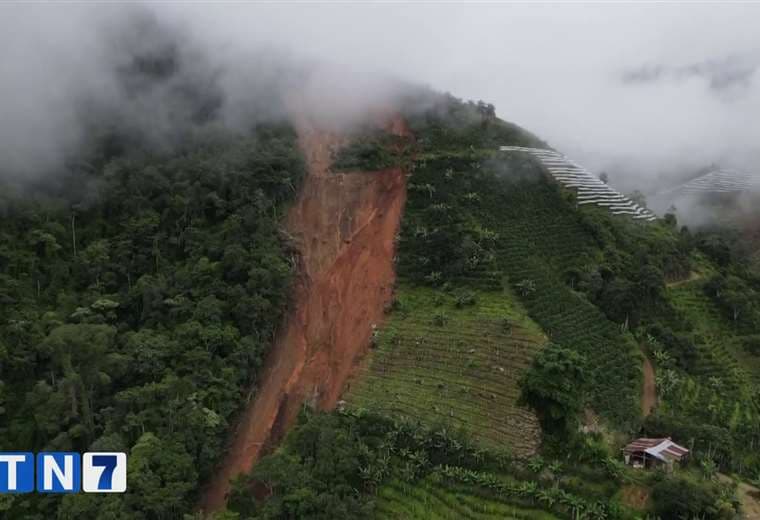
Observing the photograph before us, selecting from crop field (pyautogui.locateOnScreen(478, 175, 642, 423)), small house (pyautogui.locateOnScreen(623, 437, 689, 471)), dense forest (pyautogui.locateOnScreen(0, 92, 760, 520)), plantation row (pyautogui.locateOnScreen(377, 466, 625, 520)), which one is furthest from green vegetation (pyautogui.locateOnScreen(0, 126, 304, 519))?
small house (pyautogui.locateOnScreen(623, 437, 689, 471))

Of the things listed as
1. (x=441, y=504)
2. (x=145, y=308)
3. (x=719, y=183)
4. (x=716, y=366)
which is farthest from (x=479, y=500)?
(x=719, y=183)

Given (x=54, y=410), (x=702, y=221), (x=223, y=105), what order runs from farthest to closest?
1. (x=702, y=221)
2. (x=223, y=105)
3. (x=54, y=410)

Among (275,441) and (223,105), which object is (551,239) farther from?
(223,105)

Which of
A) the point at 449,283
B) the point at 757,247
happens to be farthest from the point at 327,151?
the point at 757,247

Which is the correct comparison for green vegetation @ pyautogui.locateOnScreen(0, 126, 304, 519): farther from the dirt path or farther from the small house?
the dirt path

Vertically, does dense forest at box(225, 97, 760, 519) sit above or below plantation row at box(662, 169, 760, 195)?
below
